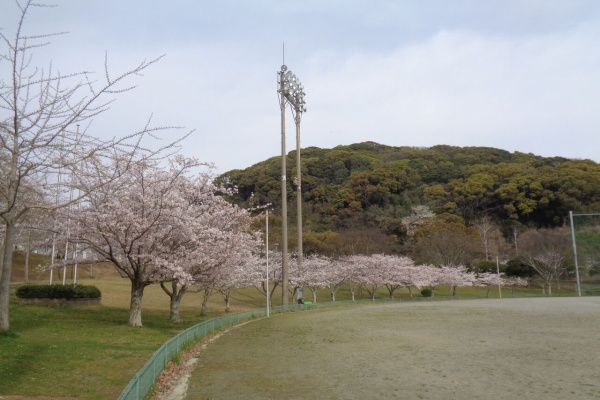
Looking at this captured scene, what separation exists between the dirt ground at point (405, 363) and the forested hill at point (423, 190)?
49.2m

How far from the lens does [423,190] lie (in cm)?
8069

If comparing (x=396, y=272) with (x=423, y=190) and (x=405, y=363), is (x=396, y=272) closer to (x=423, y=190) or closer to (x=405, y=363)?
(x=423, y=190)

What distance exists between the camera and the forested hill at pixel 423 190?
228 ft

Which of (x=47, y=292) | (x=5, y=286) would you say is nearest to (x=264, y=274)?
(x=47, y=292)

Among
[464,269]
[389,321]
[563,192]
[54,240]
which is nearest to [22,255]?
[54,240]

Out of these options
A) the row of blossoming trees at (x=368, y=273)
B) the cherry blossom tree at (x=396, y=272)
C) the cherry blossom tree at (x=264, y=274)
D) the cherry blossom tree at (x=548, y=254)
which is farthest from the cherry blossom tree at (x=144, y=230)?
the cherry blossom tree at (x=548, y=254)

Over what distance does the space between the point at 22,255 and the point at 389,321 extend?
45805 mm

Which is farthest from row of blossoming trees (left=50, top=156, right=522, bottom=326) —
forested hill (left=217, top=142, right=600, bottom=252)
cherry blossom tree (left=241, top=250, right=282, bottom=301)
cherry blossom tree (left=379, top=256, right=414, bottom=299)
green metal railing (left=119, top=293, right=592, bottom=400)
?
forested hill (left=217, top=142, right=600, bottom=252)

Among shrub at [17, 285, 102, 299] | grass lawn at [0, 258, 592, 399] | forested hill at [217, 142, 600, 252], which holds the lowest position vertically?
grass lawn at [0, 258, 592, 399]

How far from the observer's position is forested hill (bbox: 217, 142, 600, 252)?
228 ft

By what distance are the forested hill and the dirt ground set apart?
49165mm

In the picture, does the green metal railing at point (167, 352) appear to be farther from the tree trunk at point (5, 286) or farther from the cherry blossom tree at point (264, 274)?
the cherry blossom tree at point (264, 274)

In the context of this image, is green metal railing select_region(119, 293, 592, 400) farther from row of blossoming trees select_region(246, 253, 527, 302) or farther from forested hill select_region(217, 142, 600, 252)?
forested hill select_region(217, 142, 600, 252)

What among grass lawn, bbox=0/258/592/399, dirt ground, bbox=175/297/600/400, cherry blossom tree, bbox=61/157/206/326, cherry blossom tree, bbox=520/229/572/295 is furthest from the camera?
cherry blossom tree, bbox=520/229/572/295
